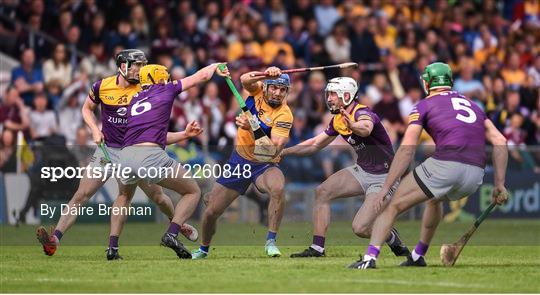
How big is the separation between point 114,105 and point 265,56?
10072 mm

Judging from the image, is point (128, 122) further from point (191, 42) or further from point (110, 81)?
point (191, 42)

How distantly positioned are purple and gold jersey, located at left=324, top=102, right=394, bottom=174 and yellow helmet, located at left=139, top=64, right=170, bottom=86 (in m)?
2.06

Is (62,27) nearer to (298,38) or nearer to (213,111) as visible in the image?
(213,111)

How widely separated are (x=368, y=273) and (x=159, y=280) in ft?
6.67

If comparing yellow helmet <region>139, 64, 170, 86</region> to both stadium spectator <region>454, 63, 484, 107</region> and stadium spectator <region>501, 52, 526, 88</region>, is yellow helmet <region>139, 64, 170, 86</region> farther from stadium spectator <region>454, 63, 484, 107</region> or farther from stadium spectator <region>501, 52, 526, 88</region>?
stadium spectator <region>501, 52, 526, 88</region>

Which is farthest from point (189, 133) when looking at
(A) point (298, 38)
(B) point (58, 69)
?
(A) point (298, 38)

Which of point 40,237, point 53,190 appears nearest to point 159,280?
point 40,237

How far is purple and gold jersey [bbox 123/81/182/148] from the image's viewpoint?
15078mm

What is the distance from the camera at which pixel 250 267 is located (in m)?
14.3

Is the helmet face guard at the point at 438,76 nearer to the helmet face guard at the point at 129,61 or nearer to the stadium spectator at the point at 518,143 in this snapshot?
the helmet face guard at the point at 129,61

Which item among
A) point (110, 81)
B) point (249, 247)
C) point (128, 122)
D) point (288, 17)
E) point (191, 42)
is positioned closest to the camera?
point (128, 122)

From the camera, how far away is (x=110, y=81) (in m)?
16.3

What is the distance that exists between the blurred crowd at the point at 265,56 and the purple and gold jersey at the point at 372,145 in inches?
257

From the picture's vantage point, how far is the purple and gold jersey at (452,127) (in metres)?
13.5
